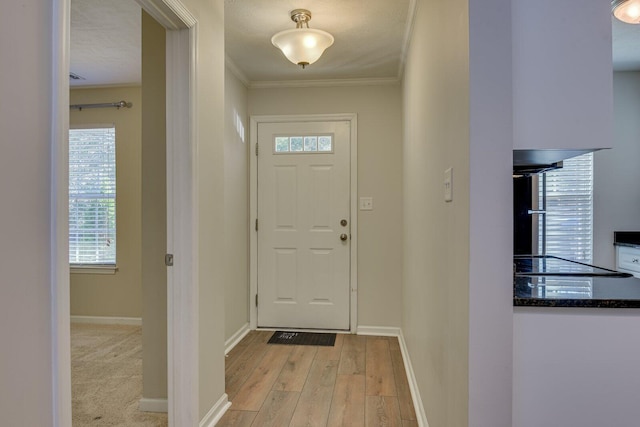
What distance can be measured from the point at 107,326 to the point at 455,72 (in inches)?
157

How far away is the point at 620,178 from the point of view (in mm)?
3443

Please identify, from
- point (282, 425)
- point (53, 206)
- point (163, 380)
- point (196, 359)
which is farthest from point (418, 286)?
point (53, 206)

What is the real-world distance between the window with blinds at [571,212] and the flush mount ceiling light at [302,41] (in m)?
2.46

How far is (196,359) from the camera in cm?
187

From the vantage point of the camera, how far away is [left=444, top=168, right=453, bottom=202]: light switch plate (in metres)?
1.37

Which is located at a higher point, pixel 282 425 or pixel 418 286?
pixel 418 286

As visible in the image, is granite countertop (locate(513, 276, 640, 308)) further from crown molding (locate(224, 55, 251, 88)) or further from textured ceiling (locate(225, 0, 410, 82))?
crown molding (locate(224, 55, 251, 88))

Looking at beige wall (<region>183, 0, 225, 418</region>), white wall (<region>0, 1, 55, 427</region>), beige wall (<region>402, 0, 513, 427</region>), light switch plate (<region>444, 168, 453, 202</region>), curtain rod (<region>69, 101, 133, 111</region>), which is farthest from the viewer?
curtain rod (<region>69, 101, 133, 111</region>)

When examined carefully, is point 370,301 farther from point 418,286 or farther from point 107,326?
point 107,326

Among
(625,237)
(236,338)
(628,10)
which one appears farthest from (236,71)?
(625,237)

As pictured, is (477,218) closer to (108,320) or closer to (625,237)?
(625,237)

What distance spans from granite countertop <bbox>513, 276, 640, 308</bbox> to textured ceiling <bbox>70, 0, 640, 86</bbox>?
178cm

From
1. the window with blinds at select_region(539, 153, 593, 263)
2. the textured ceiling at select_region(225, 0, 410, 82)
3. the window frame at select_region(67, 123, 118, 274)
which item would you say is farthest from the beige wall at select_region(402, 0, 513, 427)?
the window frame at select_region(67, 123, 118, 274)

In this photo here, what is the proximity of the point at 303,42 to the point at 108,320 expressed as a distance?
3375 mm
